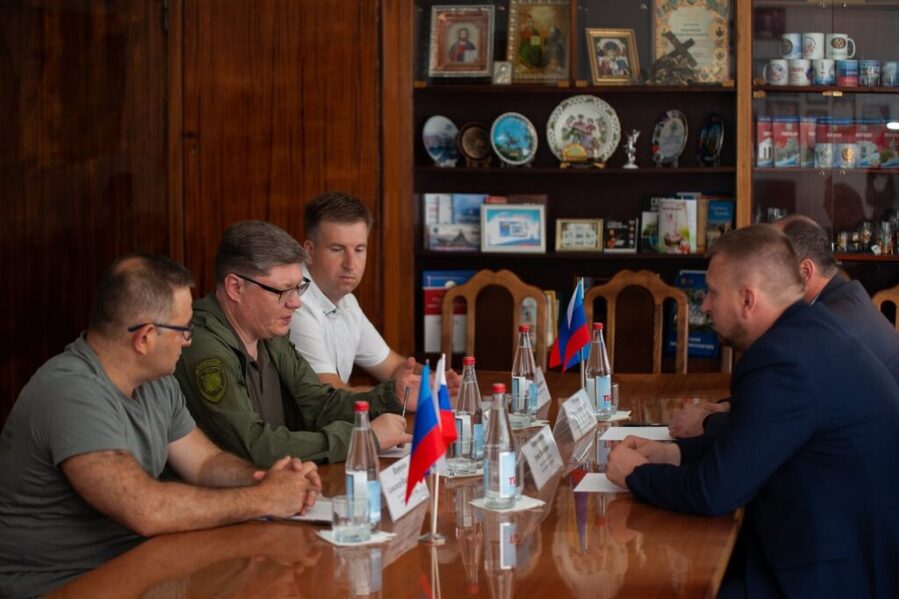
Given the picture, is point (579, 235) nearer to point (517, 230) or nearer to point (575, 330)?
point (517, 230)

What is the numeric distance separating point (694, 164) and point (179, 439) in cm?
369

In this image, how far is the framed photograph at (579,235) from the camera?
5.78 metres

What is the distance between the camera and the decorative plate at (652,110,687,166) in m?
5.79

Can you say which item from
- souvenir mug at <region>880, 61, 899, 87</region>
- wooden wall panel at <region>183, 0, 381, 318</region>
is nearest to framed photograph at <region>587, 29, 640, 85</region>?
wooden wall panel at <region>183, 0, 381, 318</region>

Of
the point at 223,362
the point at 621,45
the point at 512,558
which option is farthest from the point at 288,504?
the point at 621,45

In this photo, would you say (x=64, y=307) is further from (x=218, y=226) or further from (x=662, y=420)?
(x=662, y=420)

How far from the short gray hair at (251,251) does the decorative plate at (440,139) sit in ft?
8.82

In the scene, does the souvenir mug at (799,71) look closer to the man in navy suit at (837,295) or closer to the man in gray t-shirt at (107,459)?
the man in navy suit at (837,295)

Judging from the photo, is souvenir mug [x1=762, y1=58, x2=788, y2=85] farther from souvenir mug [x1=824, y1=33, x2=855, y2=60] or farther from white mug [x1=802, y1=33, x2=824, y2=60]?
souvenir mug [x1=824, y1=33, x2=855, y2=60]

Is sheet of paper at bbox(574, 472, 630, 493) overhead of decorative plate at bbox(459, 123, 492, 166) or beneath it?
beneath

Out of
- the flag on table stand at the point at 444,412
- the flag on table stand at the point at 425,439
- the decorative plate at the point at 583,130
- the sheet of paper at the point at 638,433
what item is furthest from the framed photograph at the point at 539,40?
the flag on table stand at the point at 425,439

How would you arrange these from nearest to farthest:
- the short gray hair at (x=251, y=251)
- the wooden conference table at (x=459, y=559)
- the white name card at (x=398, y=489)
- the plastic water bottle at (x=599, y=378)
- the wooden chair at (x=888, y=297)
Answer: the wooden conference table at (x=459, y=559), the white name card at (x=398, y=489), the short gray hair at (x=251, y=251), the plastic water bottle at (x=599, y=378), the wooden chair at (x=888, y=297)

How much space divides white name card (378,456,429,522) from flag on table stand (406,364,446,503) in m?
0.05

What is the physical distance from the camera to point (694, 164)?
586 centimetres
